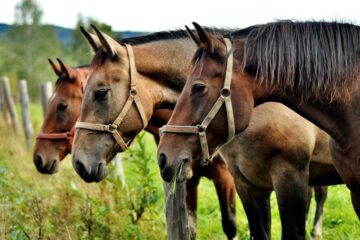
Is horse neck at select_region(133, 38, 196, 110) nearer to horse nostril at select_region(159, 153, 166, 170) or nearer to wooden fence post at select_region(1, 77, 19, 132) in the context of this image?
horse nostril at select_region(159, 153, 166, 170)

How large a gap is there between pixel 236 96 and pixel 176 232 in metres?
1.55

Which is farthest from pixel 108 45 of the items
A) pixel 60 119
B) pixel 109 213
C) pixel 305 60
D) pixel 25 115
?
pixel 25 115

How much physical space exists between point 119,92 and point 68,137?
1.64 meters

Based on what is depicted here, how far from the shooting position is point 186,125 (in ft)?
11.2

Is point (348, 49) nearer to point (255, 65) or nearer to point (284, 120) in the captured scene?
point (255, 65)

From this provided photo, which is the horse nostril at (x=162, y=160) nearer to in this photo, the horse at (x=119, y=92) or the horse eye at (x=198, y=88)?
the horse eye at (x=198, y=88)

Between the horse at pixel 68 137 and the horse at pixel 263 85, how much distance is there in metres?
2.16

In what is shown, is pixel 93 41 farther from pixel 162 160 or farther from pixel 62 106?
pixel 162 160

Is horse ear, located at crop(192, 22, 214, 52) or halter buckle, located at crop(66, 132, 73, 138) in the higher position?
horse ear, located at crop(192, 22, 214, 52)

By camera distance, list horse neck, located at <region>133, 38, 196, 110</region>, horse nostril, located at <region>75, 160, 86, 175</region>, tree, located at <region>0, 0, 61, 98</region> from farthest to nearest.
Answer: tree, located at <region>0, 0, 61, 98</region>
horse neck, located at <region>133, 38, 196, 110</region>
horse nostril, located at <region>75, 160, 86, 175</region>

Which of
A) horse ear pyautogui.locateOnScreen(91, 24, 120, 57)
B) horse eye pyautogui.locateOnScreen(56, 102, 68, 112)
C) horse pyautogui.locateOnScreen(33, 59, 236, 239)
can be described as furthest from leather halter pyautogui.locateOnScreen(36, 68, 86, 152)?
horse ear pyautogui.locateOnScreen(91, 24, 120, 57)

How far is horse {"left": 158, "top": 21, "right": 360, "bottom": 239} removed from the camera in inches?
134

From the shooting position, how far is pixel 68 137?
573 cm

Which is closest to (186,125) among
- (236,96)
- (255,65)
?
(236,96)
